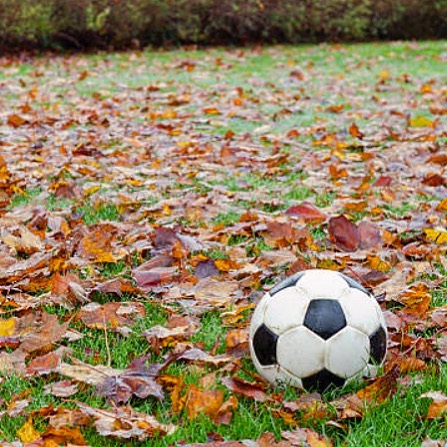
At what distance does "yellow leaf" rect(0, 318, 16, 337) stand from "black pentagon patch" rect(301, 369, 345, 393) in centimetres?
112

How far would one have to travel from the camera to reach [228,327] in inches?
→ 111

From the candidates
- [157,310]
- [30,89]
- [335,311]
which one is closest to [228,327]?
[157,310]

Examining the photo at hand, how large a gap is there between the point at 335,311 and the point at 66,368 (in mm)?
896

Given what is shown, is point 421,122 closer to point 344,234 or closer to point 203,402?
point 344,234

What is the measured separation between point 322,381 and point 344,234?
1517mm

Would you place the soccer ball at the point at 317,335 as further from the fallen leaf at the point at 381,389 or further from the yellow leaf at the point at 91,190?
the yellow leaf at the point at 91,190

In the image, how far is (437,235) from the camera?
12.2ft

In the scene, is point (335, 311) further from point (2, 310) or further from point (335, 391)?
point (2, 310)

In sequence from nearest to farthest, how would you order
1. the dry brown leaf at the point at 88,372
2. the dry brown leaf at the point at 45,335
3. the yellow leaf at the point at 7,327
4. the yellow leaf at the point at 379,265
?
1. the dry brown leaf at the point at 88,372
2. the dry brown leaf at the point at 45,335
3. the yellow leaf at the point at 7,327
4. the yellow leaf at the point at 379,265

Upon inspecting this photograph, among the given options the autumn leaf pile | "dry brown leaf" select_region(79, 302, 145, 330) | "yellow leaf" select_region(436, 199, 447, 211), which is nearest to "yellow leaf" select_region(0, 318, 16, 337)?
the autumn leaf pile

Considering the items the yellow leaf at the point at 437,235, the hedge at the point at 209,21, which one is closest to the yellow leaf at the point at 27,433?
the yellow leaf at the point at 437,235

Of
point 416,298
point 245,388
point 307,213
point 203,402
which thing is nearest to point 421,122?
point 307,213

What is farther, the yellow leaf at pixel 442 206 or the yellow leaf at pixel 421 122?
the yellow leaf at pixel 421 122

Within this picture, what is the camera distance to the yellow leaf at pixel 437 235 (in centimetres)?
371
